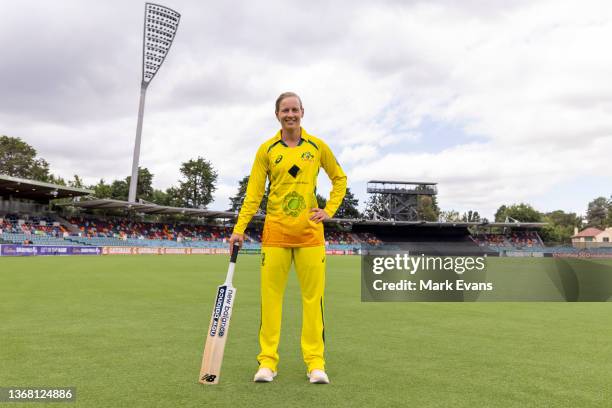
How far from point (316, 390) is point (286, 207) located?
1552 millimetres

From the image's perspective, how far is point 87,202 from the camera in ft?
158

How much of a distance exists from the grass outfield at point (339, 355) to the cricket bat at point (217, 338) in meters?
0.12

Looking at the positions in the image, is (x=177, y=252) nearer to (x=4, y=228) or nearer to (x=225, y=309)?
(x=4, y=228)

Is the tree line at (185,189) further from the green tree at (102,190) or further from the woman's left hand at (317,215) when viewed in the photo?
the woman's left hand at (317,215)

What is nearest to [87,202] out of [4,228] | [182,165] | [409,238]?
[4,228]

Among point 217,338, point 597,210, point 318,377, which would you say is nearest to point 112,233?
point 217,338

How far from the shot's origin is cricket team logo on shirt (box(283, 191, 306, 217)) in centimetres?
418

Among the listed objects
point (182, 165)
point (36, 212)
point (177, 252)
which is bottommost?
point (177, 252)

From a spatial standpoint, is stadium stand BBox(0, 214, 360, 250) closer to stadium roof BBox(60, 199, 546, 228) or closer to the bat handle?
stadium roof BBox(60, 199, 546, 228)

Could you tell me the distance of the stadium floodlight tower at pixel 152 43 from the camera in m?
47.2

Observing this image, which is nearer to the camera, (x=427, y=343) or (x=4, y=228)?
(x=427, y=343)

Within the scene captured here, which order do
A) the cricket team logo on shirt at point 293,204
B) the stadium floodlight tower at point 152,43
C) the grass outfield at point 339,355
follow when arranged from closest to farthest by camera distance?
the grass outfield at point 339,355 → the cricket team logo on shirt at point 293,204 → the stadium floodlight tower at point 152,43

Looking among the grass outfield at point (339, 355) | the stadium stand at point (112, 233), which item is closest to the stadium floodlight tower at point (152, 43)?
the stadium stand at point (112, 233)

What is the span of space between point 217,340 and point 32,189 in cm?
4496
